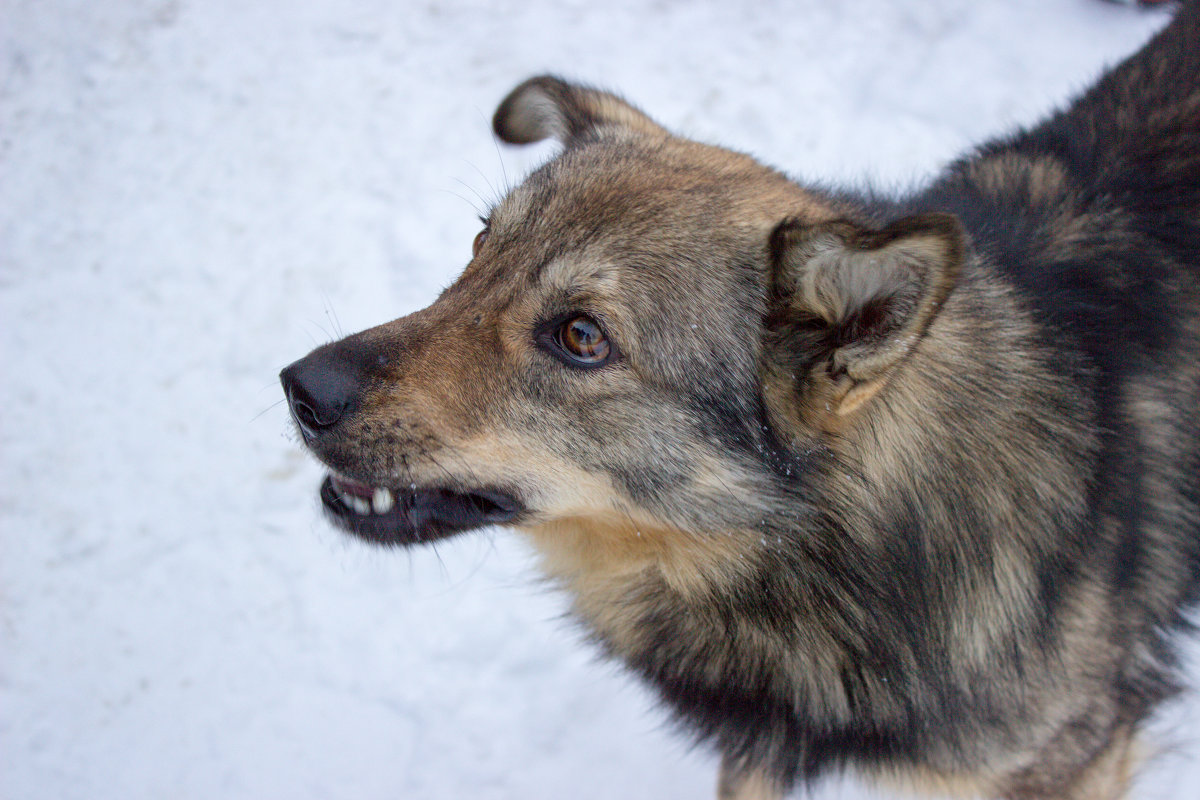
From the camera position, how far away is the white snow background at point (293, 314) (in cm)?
342

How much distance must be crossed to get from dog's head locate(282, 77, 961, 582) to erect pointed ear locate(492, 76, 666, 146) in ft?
1.80

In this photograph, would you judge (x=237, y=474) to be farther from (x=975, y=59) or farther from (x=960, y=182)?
(x=975, y=59)

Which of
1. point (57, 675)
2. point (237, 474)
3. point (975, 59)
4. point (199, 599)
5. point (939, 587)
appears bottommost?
point (57, 675)

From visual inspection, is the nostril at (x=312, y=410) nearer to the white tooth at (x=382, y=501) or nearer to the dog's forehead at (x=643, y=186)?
the white tooth at (x=382, y=501)

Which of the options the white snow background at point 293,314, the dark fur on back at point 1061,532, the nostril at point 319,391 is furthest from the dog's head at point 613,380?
the white snow background at point 293,314

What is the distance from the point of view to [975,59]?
5090mm

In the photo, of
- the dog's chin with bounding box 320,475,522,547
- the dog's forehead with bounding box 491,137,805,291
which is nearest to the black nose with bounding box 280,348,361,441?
the dog's chin with bounding box 320,475,522,547

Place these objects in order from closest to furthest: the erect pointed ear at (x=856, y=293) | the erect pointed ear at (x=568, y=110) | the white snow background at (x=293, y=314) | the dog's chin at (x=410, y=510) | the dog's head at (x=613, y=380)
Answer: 1. the erect pointed ear at (x=856, y=293)
2. the dog's head at (x=613, y=380)
3. the dog's chin at (x=410, y=510)
4. the erect pointed ear at (x=568, y=110)
5. the white snow background at (x=293, y=314)

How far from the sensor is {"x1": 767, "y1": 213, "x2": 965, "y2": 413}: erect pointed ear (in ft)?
5.29

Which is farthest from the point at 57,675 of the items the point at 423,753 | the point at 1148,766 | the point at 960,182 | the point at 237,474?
the point at 1148,766

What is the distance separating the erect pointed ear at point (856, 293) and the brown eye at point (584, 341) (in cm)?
42

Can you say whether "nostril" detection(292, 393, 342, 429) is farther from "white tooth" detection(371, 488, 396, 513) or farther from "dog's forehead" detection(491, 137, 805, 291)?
"dog's forehead" detection(491, 137, 805, 291)

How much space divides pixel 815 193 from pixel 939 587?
1.19 meters

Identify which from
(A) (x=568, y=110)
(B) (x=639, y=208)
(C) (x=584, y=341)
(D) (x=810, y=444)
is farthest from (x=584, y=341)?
(A) (x=568, y=110)
